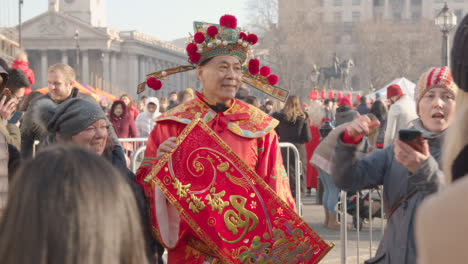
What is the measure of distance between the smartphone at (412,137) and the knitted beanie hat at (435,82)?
665mm

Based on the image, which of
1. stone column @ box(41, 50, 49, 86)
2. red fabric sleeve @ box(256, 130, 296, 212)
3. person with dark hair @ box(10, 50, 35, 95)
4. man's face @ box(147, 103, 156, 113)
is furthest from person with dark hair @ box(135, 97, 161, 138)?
stone column @ box(41, 50, 49, 86)

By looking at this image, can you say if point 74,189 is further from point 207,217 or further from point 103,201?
point 207,217

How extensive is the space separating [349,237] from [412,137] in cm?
565

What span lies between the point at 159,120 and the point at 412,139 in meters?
1.45

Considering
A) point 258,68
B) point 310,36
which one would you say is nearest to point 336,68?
point 310,36

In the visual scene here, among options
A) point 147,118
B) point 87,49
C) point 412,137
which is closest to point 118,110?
point 147,118

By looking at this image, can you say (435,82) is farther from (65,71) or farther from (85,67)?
(85,67)

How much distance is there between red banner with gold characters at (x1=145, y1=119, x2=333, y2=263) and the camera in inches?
132

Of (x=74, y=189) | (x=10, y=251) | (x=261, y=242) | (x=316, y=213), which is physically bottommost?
(x=316, y=213)

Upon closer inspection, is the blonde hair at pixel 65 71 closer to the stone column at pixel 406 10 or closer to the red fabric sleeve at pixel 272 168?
the red fabric sleeve at pixel 272 168

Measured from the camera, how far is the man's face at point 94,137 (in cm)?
338

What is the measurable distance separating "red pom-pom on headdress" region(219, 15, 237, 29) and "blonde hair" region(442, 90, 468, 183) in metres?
2.48

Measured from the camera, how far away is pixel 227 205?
3451 millimetres

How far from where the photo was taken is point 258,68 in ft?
13.2
